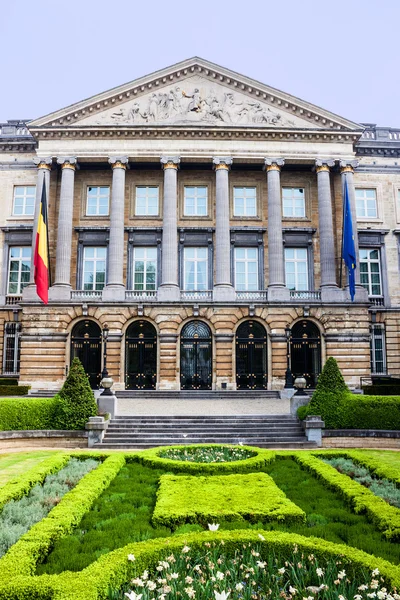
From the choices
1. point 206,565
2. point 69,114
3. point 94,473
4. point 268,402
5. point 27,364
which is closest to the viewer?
point 206,565

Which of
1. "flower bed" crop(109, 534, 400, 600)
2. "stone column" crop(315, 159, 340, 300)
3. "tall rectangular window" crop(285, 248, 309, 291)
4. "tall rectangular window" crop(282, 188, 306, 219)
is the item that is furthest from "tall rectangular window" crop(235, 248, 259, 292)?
"flower bed" crop(109, 534, 400, 600)

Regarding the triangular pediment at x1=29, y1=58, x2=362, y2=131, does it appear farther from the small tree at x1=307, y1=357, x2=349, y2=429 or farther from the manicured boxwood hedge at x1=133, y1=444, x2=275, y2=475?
the manicured boxwood hedge at x1=133, y1=444, x2=275, y2=475

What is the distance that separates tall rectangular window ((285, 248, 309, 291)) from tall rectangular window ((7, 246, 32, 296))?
19.0 m

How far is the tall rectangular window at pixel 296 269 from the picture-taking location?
3809 centimetres

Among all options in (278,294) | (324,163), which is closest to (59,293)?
(278,294)

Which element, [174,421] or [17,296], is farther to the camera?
[17,296]

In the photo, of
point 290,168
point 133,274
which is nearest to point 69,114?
point 133,274

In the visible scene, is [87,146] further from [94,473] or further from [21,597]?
[21,597]

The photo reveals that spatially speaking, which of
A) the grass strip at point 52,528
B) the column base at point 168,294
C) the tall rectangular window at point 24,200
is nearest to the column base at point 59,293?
the column base at point 168,294

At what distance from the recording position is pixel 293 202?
39.3 m

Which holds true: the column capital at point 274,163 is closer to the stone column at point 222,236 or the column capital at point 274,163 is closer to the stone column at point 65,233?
the stone column at point 222,236

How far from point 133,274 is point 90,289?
128 inches

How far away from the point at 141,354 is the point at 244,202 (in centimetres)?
1379

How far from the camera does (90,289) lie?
37.5 m
